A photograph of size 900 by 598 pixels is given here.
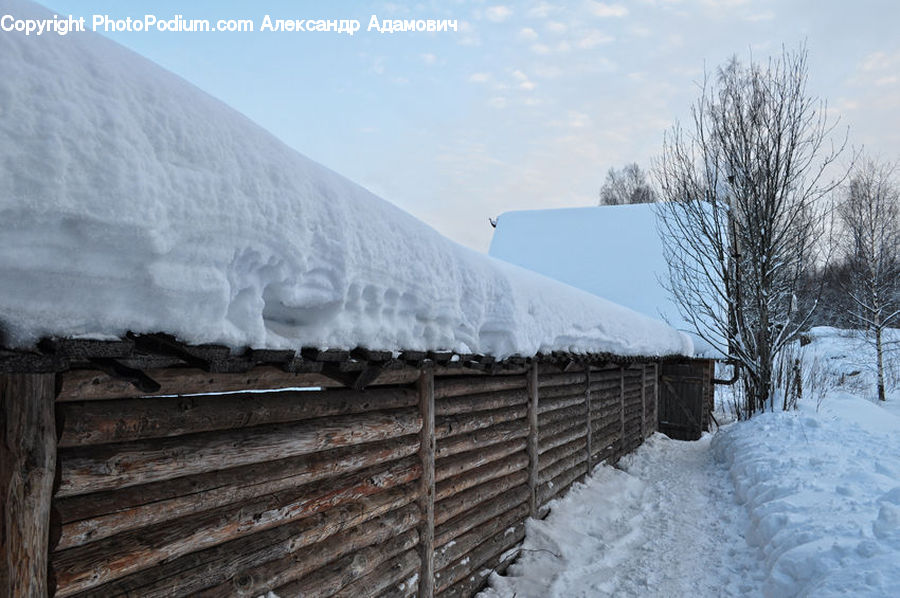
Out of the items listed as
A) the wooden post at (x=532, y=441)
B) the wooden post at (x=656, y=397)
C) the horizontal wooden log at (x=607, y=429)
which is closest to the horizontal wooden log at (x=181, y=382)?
the wooden post at (x=532, y=441)

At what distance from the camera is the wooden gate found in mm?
13812

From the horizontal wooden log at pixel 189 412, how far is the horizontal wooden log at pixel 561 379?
143 inches

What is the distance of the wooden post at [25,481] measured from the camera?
5.10 ft

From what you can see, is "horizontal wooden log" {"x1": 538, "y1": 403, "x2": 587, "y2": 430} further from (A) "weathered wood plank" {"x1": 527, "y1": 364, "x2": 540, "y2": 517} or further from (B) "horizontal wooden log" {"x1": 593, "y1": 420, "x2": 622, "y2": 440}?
(B) "horizontal wooden log" {"x1": 593, "y1": 420, "x2": 622, "y2": 440}

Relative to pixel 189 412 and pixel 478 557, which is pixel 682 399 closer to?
Result: pixel 478 557

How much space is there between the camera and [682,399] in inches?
551

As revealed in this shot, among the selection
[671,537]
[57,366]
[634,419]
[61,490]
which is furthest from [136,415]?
[634,419]

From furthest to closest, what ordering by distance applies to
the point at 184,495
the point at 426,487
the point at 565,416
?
the point at 565,416 → the point at 426,487 → the point at 184,495

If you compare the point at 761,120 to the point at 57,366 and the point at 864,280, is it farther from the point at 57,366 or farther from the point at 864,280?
the point at 57,366

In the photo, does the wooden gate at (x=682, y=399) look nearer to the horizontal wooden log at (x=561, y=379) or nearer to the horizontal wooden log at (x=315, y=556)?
the horizontal wooden log at (x=561, y=379)

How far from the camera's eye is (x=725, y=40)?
12.9 meters

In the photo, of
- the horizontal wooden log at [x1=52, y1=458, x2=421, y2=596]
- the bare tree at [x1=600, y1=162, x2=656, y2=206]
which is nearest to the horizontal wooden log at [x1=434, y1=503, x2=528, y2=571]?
the horizontal wooden log at [x1=52, y1=458, x2=421, y2=596]

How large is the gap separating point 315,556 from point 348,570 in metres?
0.32

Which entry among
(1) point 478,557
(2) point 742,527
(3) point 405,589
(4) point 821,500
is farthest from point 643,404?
(3) point 405,589
